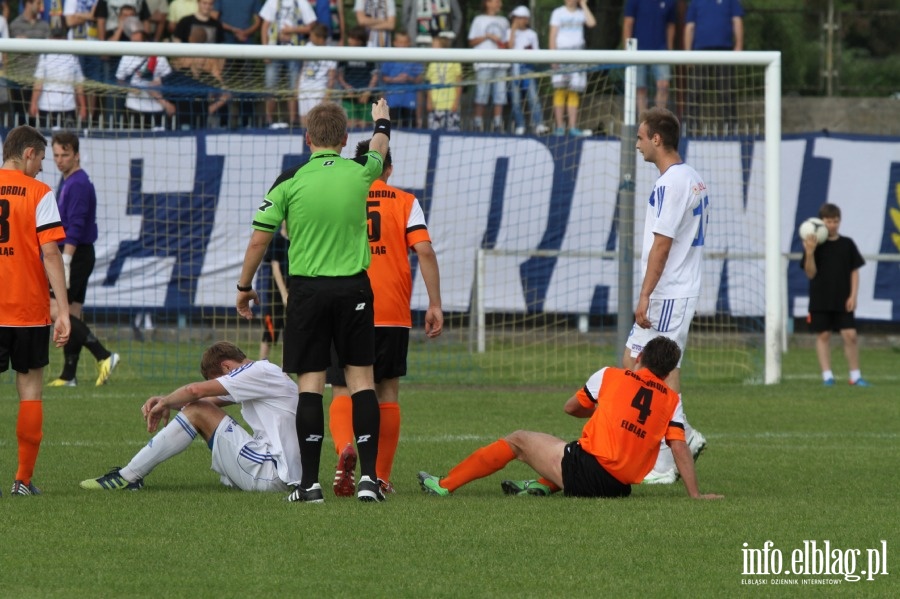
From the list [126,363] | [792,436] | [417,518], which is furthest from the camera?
[126,363]

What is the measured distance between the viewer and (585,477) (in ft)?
25.3

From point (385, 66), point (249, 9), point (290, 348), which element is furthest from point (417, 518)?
point (249, 9)

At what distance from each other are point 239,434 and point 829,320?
9.49 metres

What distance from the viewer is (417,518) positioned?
700 cm

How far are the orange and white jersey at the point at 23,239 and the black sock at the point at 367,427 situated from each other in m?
1.88

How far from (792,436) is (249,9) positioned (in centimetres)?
1186

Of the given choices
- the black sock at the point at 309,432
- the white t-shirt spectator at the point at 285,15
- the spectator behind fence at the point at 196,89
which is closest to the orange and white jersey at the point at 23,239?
the black sock at the point at 309,432

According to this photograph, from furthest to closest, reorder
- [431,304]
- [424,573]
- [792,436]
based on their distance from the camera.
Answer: [792,436] → [431,304] → [424,573]

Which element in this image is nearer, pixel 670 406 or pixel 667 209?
pixel 670 406

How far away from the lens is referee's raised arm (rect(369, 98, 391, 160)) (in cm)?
771

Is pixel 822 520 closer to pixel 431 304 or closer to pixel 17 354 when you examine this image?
pixel 431 304

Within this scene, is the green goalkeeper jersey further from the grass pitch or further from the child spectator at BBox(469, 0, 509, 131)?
the child spectator at BBox(469, 0, 509, 131)

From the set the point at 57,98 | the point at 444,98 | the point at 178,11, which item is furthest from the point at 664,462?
the point at 178,11

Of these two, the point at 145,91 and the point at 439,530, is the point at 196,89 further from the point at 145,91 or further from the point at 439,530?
the point at 439,530
